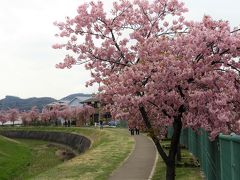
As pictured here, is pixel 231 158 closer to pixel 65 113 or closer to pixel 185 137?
pixel 185 137

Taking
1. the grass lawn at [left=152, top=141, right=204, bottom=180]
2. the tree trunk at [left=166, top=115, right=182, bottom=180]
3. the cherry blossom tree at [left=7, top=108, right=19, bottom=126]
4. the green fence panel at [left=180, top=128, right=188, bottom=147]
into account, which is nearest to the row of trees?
the cherry blossom tree at [left=7, top=108, right=19, bottom=126]

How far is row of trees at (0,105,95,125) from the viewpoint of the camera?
4669 inches

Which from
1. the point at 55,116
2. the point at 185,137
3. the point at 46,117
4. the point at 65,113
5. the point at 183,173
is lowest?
the point at 183,173

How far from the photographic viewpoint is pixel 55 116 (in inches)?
5344

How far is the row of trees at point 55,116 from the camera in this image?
389ft

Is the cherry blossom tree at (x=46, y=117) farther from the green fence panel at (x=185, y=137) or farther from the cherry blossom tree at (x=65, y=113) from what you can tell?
the green fence panel at (x=185, y=137)

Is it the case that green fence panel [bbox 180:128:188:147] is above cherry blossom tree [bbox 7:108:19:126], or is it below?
below

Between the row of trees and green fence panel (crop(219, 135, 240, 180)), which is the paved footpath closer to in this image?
green fence panel (crop(219, 135, 240, 180))

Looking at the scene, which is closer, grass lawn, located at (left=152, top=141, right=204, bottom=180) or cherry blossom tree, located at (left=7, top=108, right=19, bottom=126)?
grass lawn, located at (left=152, top=141, right=204, bottom=180)

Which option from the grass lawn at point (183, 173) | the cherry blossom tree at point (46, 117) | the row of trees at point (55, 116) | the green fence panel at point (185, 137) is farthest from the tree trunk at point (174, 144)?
the cherry blossom tree at point (46, 117)

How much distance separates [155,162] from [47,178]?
310 inches

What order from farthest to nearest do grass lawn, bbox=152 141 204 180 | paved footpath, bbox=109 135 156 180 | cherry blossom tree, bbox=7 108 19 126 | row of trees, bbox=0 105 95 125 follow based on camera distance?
1. cherry blossom tree, bbox=7 108 19 126
2. row of trees, bbox=0 105 95 125
3. paved footpath, bbox=109 135 156 180
4. grass lawn, bbox=152 141 204 180

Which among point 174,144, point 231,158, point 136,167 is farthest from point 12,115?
point 231,158

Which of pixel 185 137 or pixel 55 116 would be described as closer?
pixel 185 137
